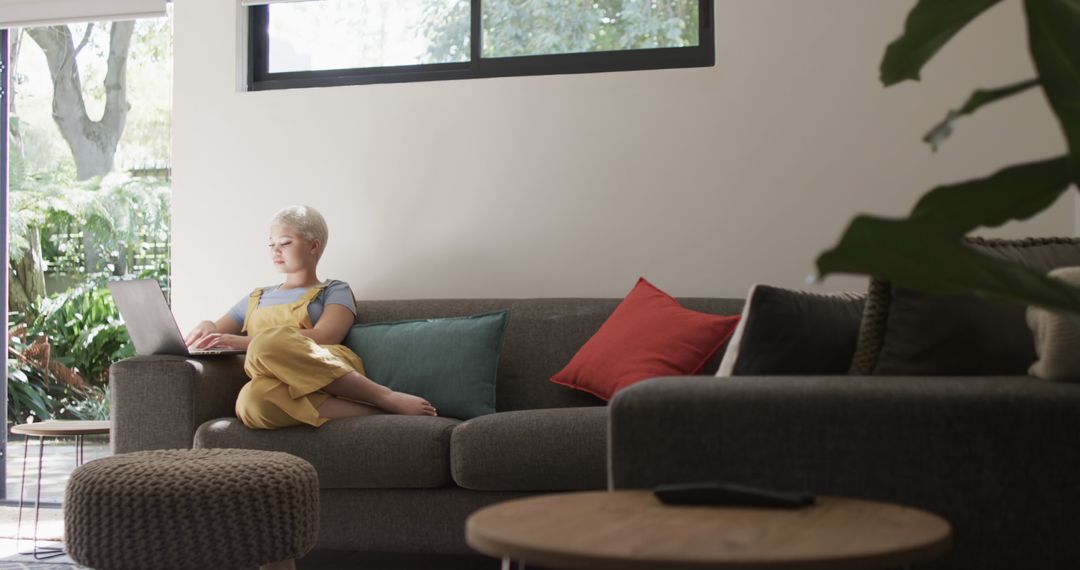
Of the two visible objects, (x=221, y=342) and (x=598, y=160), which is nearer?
(x=221, y=342)

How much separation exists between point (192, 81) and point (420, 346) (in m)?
1.63

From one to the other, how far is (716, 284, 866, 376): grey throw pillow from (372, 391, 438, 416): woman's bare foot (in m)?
1.49

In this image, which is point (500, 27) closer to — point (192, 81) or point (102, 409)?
point (192, 81)

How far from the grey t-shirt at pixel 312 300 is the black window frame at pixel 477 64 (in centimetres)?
88

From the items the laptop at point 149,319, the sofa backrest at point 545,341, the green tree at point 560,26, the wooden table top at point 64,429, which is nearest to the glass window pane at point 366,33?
the green tree at point 560,26

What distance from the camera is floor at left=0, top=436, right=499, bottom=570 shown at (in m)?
3.49

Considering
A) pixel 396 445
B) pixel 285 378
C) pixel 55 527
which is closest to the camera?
pixel 396 445

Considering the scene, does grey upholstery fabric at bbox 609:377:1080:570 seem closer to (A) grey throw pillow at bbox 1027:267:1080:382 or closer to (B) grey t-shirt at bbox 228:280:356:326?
(A) grey throw pillow at bbox 1027:267:1080:382

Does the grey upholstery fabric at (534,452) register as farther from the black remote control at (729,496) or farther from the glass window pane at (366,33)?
the glass window pane at (366,33)

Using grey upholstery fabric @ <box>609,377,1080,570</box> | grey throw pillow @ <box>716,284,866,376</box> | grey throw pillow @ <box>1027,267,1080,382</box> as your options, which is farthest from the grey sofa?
grey throw pillow @ <box>1027,267,1080,382</box>

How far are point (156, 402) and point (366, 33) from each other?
175 cm

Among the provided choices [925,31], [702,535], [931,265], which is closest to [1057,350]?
[702,535]

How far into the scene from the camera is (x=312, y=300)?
3908 millimetres

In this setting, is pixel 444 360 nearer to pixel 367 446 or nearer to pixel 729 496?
pixel 367 446
